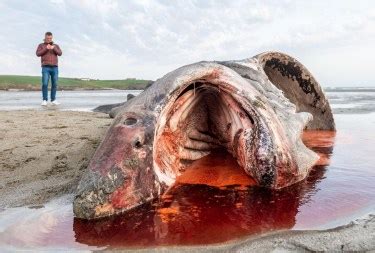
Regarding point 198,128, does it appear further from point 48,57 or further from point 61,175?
point 48,57

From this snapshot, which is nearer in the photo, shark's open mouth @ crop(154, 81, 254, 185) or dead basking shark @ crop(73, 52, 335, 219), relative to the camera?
dead basking shark @ crop(73, 52, 335, 219)

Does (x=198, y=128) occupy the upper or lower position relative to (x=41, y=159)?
upper

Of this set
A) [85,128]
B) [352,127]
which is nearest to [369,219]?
[85,128]

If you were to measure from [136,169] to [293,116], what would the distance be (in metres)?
1.82

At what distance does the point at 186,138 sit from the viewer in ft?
12.9

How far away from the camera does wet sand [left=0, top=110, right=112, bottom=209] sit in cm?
310

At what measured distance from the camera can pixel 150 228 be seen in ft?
7.89

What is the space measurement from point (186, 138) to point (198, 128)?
0.71 ft

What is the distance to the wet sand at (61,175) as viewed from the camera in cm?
210

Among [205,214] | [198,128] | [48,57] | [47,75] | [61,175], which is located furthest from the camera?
[47,75]

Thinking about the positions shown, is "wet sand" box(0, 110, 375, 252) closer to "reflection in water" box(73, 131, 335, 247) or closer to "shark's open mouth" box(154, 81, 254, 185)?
"reflection in water" box(73, 131, 335, 247)

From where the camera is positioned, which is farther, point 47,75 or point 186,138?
point 47,75

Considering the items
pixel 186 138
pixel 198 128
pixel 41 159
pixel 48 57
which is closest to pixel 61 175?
pixel 41 159

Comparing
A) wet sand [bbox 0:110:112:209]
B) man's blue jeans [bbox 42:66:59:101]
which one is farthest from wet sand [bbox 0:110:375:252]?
man's blue jeans [bbox 42:66:59:101]
